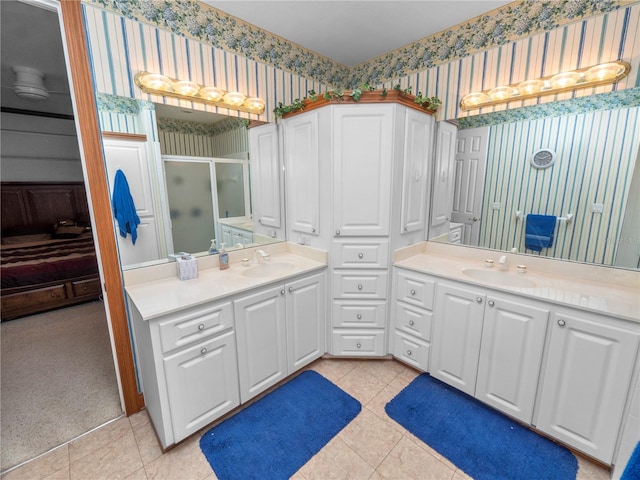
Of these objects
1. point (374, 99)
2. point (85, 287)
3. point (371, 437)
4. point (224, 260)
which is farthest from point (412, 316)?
point (85, 287)

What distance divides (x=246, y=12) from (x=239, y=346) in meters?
2.28

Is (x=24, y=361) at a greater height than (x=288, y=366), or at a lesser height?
lesser

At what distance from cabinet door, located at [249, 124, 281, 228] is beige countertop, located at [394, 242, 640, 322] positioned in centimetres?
112

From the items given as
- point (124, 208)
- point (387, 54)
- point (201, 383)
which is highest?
point (387, 54)

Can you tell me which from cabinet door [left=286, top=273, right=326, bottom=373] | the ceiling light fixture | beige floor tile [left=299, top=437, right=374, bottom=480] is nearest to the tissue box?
cabinet door [left=286, top=273, right=326, bottom=373]

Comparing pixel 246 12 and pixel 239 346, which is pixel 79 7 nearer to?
pixel 246 12

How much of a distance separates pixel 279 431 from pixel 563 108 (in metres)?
2.68

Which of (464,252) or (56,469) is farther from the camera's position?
(464,252)

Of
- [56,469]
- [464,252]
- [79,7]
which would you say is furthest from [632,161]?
[56,469]

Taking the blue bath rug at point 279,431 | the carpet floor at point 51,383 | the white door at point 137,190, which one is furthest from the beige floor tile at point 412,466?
the white door at point 137,190

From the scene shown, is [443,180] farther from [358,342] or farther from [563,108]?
[358,342]

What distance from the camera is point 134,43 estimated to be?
1645 millimetres

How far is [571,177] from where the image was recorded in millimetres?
1768

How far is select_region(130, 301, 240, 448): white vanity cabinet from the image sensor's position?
1402 millimetres
